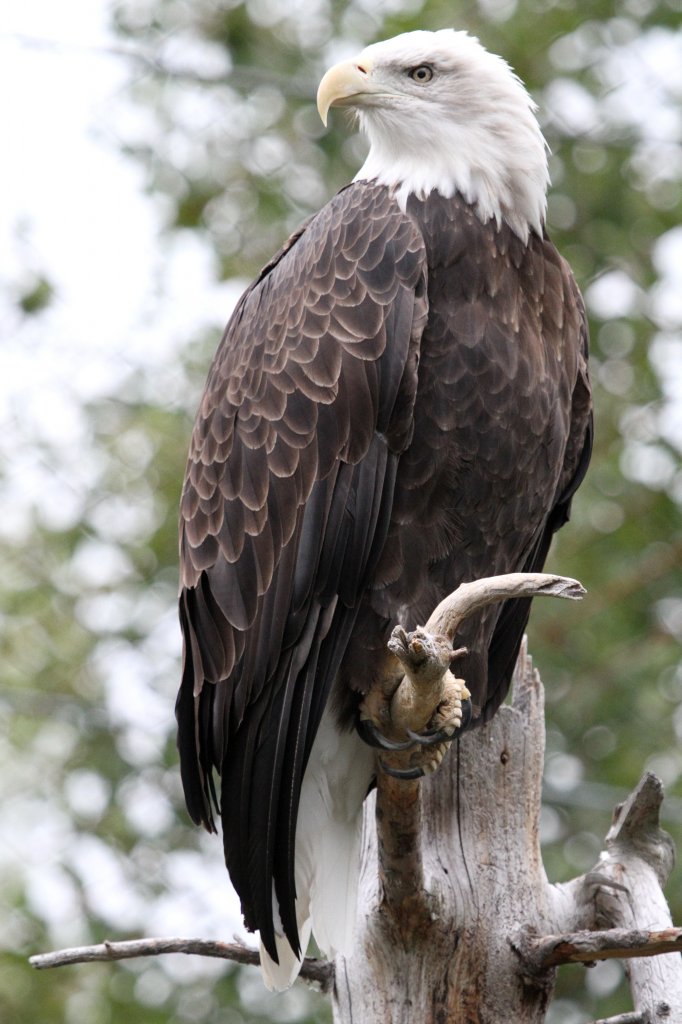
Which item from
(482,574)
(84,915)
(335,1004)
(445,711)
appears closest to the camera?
(445,711)

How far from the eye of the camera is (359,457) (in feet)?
10.2

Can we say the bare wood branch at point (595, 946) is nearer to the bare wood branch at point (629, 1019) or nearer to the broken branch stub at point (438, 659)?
the bare wood branch at point (629, 1019)

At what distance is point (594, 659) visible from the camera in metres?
5.38

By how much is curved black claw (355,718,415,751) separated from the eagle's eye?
1.51m

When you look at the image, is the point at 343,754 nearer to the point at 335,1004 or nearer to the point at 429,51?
the point at 335,1004

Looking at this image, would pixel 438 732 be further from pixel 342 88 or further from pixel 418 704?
pixel 342 88

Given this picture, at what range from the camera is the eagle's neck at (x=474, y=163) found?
3.39 metres

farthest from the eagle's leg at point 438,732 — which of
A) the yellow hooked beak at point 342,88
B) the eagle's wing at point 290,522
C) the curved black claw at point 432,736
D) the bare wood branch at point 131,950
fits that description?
the yellow hooked beak at point 342,88

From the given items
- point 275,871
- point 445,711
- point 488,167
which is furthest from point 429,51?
point 275,871

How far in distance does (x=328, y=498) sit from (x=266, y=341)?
0.43m

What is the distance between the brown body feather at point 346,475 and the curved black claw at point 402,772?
0.63ft

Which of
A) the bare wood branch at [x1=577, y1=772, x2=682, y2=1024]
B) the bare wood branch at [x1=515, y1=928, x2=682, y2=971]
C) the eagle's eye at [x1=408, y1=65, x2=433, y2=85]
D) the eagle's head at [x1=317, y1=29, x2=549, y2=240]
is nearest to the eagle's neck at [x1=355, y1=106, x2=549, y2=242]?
the eagle's head at [x1=317, y1=29, x2=549, y2=240]

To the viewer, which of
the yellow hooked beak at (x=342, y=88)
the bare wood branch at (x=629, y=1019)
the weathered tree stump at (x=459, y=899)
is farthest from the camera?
the yellow hooked beak at (x=342, y=88)

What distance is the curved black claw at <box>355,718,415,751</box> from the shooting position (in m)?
3.03
